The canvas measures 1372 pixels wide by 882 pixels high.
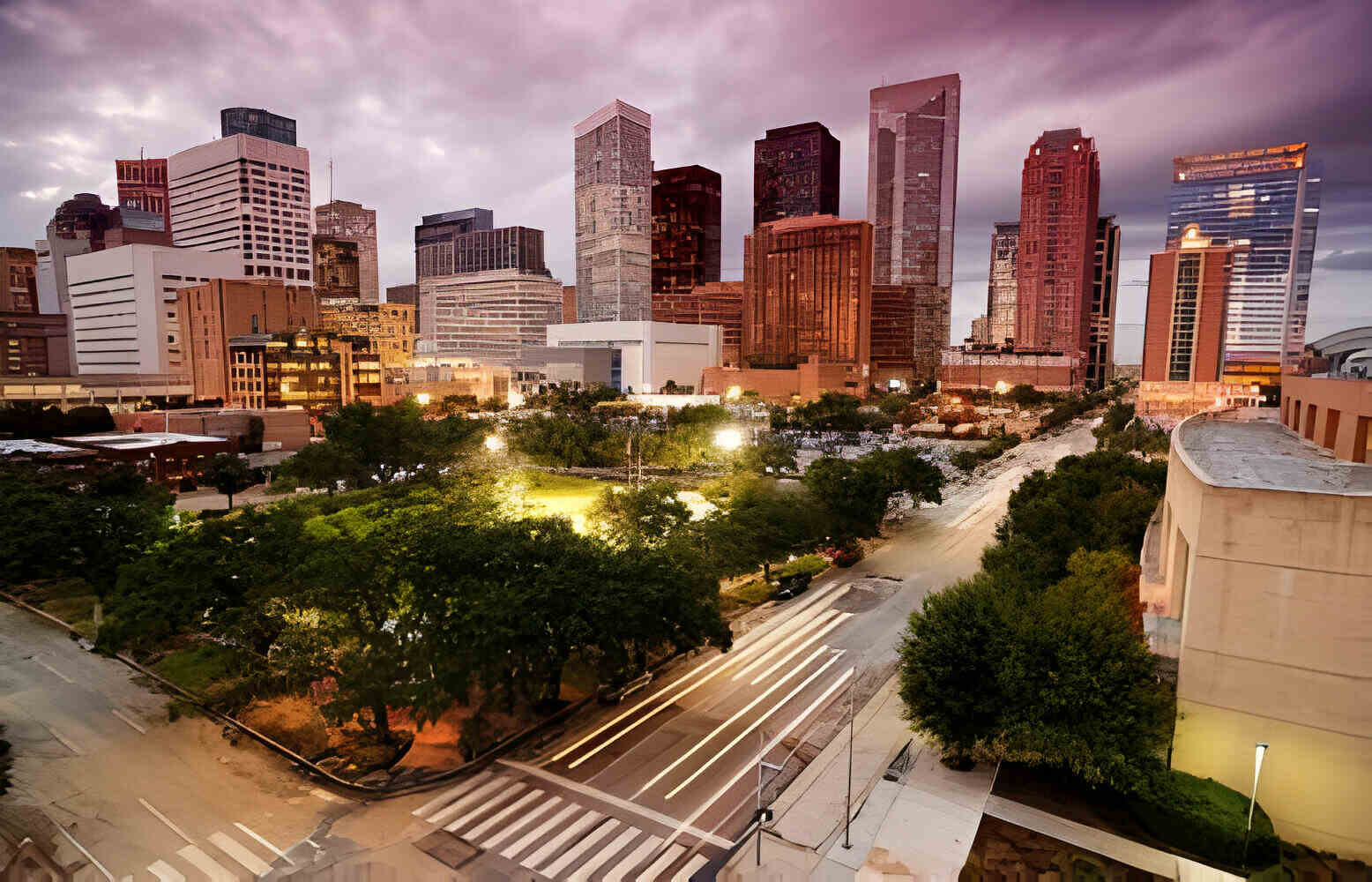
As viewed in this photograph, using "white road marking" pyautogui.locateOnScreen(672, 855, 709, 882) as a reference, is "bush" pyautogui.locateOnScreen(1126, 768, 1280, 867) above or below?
above

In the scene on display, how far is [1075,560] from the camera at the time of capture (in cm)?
2677

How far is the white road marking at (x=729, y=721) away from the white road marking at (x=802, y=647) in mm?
582

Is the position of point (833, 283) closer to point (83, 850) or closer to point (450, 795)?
point (450, 795)

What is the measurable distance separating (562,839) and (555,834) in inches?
11.7

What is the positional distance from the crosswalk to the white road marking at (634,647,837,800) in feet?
6.15

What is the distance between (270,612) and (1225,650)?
27.1 m

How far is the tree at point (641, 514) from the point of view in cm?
3484

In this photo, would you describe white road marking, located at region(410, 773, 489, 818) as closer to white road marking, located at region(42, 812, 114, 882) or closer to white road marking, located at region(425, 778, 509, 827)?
white road marking, located at region(425, 778, 509, 827)

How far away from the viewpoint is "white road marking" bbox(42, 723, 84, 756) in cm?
2292

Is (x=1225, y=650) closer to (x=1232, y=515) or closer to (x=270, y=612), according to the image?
(x=1232, y=515)

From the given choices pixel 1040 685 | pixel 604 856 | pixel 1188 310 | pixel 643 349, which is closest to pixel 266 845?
pixel 604 856

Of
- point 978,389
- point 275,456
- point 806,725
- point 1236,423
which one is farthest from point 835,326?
point 806,725

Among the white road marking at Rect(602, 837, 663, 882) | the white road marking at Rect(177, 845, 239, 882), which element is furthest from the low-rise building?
the white road marking at Rect(177, 845, 239, 882)

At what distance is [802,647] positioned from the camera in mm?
31125
